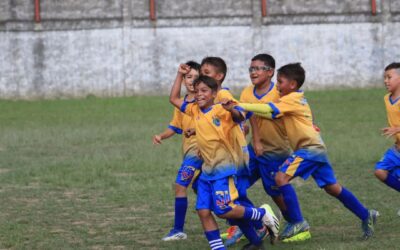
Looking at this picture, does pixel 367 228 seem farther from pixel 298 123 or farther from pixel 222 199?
pixel 222 199

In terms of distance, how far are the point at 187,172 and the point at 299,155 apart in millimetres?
1084

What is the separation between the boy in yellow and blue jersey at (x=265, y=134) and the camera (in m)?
8.52

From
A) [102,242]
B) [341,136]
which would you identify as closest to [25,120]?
[341,136]

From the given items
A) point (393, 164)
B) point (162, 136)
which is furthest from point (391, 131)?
point (162, 136)

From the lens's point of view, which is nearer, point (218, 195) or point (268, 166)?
point (218, 195)

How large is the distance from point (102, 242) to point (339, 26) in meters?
22.8

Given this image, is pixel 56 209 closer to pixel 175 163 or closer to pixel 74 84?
pixel 175 163

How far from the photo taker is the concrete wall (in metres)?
29.4

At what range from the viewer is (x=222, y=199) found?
7535mm

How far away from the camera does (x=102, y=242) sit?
28.0ft

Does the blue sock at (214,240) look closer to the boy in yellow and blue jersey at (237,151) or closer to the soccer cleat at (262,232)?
the boy in yellow and blue jersey at (237,151)

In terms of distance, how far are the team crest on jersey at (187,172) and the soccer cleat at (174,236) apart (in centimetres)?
51

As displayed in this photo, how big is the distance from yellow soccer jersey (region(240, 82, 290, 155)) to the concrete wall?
Result: 2103cm

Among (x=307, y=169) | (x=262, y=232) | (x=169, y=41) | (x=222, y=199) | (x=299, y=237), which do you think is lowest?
(x=299, y=237)
